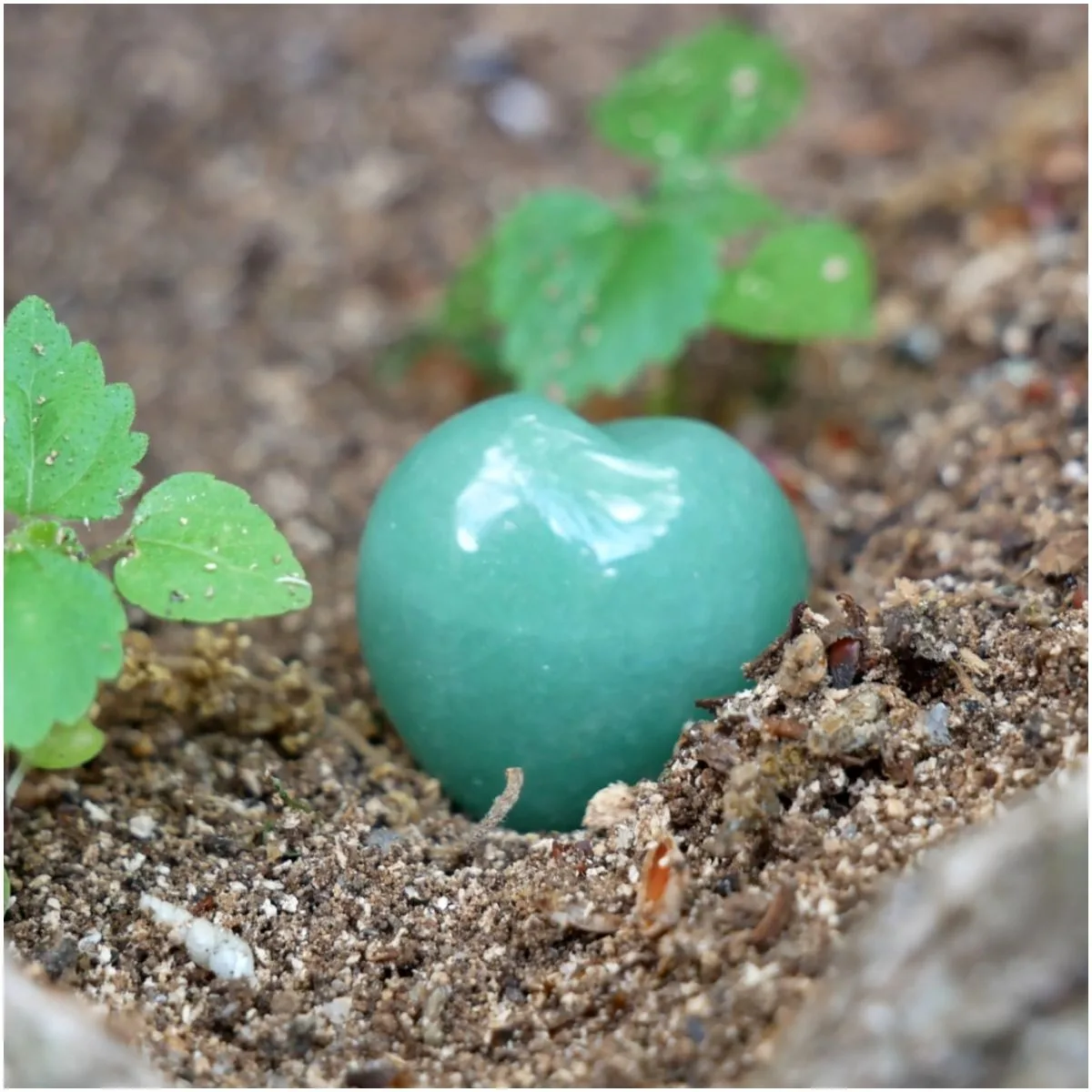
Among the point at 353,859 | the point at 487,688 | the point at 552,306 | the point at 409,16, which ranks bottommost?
the point at 353,859

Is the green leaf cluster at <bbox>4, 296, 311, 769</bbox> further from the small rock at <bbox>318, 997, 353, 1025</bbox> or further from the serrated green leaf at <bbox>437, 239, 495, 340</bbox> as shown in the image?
the serrated green leaf at <bbox>437, 239, 495, 340</bbox>

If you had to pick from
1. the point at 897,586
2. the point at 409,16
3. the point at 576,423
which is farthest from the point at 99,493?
the point at 409,16

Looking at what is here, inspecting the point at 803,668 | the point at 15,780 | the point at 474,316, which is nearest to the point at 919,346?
the point at 474,316

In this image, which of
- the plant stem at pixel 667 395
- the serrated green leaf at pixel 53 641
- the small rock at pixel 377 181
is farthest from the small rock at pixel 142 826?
the small rock at pixel 377 181

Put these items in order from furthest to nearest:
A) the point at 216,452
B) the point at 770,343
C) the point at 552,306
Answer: the point at 770,343
the point at 216,452
the point at 552,306

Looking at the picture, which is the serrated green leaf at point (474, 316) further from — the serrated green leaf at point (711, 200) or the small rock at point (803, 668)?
the small rock at point (803, 668)

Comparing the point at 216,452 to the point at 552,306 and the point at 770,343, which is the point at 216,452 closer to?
the point at 552,306

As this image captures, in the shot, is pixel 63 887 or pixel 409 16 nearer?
pixel 63 887

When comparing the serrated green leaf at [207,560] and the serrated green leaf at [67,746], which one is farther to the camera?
the serrated green leaf at [67,746]
